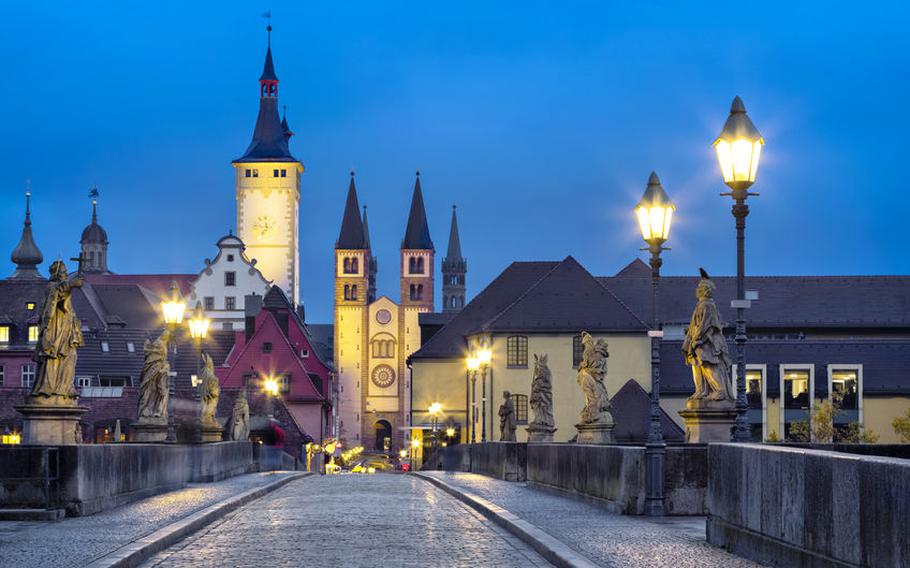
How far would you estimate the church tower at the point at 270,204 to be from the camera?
15012 cm

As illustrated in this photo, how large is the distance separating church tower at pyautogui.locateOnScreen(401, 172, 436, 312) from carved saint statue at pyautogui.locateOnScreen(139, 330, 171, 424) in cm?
13291

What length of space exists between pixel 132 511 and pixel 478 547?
6016 mm

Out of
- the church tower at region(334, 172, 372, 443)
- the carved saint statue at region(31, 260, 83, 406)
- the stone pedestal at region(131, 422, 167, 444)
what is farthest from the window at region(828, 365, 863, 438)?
the church tower at region(334, 172, 372, 443)

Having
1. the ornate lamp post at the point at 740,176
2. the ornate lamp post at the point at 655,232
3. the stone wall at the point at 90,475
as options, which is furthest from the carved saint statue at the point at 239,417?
the ornate lamp post at the point at 740,176

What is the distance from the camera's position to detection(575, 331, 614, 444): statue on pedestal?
32.4 meters

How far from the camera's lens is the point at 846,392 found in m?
86.1

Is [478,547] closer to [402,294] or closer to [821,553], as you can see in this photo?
[821,553]

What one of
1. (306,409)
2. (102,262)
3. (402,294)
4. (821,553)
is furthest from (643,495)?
(102,262)

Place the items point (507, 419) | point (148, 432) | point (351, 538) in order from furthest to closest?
point (507, 419) < point (148, 432) < point (351, 538)

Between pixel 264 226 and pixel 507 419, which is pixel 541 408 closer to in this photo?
pixel 507 419

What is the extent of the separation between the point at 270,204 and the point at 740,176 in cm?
13852

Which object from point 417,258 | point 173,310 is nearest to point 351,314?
point 417,258

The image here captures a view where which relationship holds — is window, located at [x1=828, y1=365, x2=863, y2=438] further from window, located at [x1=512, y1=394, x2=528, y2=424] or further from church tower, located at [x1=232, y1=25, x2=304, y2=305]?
church tower, located at [x1=232, y1=25, x2=304, y2=305]

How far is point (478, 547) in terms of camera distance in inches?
617
